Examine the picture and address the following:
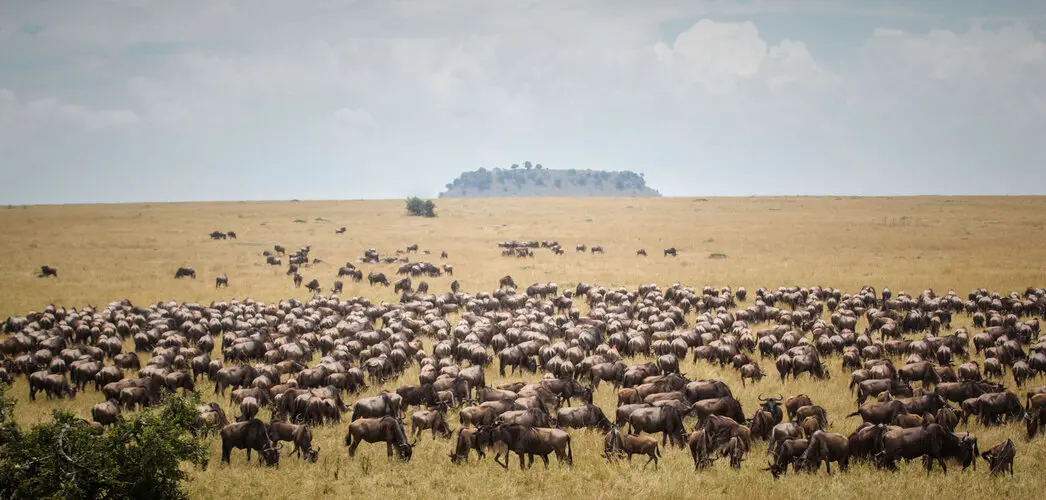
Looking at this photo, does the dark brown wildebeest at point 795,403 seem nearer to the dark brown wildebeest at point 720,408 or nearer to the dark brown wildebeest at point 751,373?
the dark brown wildebeest at point 720,408

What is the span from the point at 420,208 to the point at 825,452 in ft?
286

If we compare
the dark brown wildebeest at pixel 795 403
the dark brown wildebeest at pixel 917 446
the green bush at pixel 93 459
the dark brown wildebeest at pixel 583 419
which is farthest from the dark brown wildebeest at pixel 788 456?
the green bush at pixel 93 459

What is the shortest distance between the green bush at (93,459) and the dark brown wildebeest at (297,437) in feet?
7.78

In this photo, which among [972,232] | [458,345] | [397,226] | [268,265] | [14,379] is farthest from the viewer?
[397,226]

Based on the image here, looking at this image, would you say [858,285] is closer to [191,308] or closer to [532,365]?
[532,365]

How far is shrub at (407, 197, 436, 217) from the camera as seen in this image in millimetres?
95188

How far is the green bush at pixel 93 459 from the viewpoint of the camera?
9812 mm

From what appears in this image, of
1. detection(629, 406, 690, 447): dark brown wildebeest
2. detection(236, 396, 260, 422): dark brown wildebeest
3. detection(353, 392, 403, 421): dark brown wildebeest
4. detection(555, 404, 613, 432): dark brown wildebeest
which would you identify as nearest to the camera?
detection(629, 406, 690, 447): dark brown wildebeest

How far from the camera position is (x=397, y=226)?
80188 millimetres

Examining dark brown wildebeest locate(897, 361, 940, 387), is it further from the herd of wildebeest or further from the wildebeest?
the wildebeest

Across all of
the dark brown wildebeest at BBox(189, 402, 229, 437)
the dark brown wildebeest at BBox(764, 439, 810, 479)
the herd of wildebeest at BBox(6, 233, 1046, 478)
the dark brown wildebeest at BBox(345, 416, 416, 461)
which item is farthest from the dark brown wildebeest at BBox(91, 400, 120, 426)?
the dark brown wildebeest at BBox(764, 439, 810, 479)

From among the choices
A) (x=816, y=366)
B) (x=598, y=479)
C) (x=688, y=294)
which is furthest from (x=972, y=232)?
(x=598, y=479)

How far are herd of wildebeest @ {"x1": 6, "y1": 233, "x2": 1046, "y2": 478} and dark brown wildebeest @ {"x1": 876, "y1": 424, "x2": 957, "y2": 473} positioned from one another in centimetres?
3

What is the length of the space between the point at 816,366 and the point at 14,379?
2412cm
